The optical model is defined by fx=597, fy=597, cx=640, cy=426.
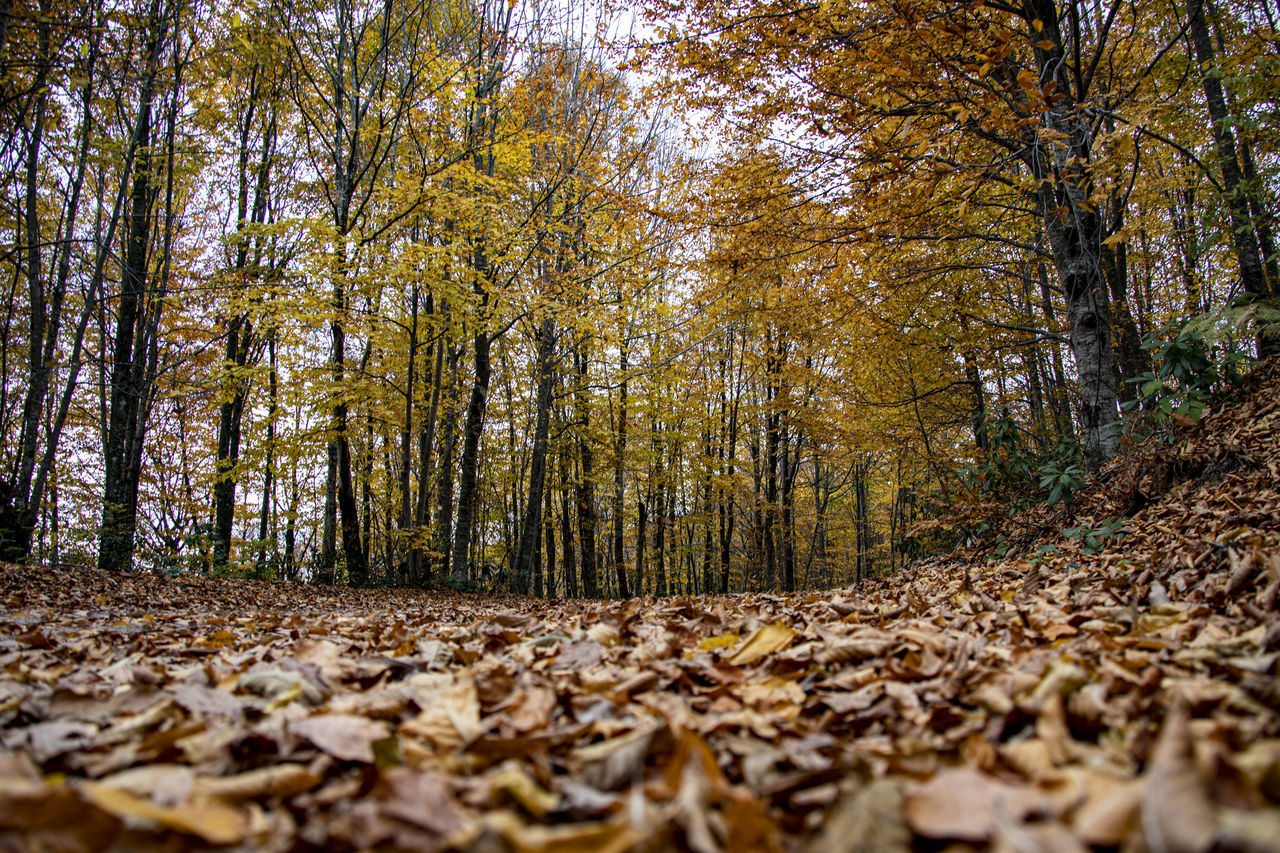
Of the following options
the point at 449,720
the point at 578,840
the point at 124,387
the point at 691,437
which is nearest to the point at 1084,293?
the point at 449,720

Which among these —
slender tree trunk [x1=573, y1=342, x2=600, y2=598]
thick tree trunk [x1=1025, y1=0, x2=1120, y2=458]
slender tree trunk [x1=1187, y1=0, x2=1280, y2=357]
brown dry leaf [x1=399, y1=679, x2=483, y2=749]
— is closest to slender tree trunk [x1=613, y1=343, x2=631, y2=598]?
slender tree trunk [x1=573, y1=342, x2=600, y2=598]

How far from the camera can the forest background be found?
4.71 m

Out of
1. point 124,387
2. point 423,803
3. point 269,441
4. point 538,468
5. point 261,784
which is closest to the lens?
point 423,803

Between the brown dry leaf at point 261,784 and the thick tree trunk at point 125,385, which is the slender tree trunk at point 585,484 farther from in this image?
the brown dry leaf at point 261,784

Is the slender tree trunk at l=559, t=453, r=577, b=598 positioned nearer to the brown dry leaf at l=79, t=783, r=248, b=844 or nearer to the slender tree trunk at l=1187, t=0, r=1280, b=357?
the slender tree trunk at l=1187, t=0, r=1280, b=357

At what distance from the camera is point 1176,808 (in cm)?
66

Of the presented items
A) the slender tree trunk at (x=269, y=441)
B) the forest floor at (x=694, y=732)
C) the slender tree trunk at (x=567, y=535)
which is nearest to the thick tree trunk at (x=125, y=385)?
the slender tree trunk at (x=269, y=441)

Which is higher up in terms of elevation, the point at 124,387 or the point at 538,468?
the point at 124,387

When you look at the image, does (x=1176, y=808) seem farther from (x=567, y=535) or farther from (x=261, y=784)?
(x=567, y=535)

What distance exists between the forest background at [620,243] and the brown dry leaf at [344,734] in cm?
417

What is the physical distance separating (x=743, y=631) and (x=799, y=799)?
137cm

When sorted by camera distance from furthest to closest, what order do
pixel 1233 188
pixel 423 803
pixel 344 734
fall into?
pixel 1233 188 < pixel 344 734 < pixel 423 803

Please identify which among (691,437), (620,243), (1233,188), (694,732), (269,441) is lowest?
(694,732)

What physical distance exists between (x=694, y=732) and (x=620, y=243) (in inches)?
368
